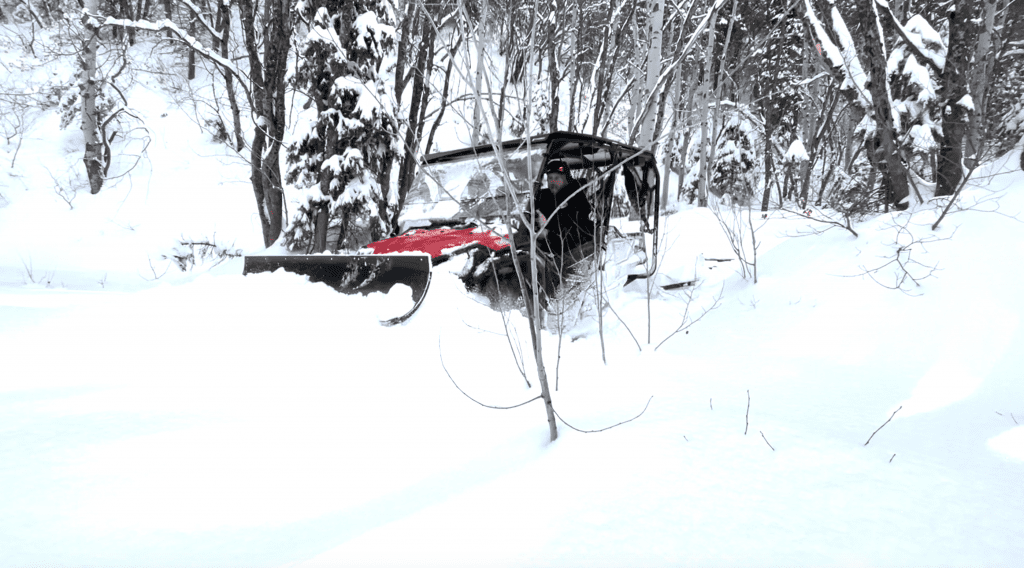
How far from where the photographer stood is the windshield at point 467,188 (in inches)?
176

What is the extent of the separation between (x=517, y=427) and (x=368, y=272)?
2.07 m

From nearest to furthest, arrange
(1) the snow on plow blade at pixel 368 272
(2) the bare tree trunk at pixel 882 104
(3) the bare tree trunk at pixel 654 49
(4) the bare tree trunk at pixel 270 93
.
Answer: (1) the snow on plow blade at pixel 368 272 < (2) the bare tree trunk at pixel 882 104 < (3) the bare tree trunk at pixel 654 49 < (4) the bare tree trunk at pixel 270 93

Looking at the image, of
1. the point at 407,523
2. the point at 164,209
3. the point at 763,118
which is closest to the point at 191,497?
the point at 407,523

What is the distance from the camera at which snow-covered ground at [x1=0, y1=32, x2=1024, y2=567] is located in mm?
1486

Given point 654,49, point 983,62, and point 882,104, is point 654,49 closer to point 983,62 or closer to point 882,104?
point 882,104

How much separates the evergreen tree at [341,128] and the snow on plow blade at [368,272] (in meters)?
3.69

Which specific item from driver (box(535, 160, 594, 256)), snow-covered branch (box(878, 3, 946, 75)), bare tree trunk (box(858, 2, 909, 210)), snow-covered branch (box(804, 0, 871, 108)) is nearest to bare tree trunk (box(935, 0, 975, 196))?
snow-covered branch (box(878, 3, 946, 75))

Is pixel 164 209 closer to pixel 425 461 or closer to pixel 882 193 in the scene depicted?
pixel 425 461

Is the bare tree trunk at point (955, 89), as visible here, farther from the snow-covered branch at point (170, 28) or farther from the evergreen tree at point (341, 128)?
the snow-covered branch at point (170, 28)

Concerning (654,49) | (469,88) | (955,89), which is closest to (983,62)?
(955,89)

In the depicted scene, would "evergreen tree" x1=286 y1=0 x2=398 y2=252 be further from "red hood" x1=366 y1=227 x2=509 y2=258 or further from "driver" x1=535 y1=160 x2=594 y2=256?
"driver" x1=535 y1=160 x2=594 y2=256

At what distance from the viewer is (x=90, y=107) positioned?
12.5 metres

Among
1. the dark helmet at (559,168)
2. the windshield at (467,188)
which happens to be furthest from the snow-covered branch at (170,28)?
the dark helmet at (559,168)

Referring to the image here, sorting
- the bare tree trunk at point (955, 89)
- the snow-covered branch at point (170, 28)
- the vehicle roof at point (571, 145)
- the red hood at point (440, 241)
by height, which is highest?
the snow-covered branch at point (170, 28)
